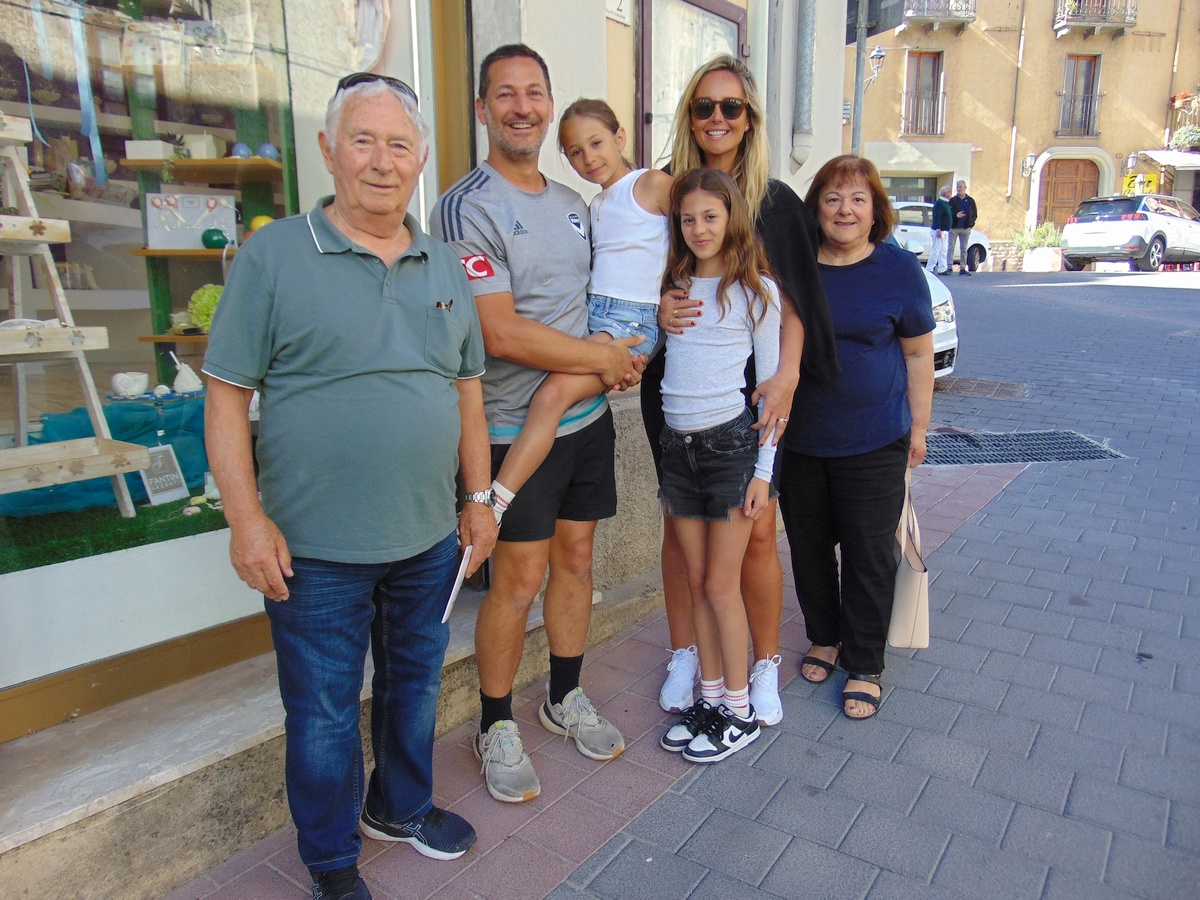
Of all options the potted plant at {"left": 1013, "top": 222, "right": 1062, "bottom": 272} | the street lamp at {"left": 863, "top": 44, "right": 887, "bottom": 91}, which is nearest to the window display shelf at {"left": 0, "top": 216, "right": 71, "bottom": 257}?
the street lamp at {"left": 863, "top": 44, "right": 887, "bottom": 91}

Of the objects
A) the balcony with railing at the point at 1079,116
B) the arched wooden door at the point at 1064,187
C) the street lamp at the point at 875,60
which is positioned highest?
Result: the street lamp at the point at 875,60

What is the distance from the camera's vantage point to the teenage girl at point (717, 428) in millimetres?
2744

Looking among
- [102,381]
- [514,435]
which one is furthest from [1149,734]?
[102,381]

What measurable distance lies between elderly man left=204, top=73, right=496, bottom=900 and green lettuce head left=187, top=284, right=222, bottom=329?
4.18ft

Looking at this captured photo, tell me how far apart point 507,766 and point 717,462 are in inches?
44.9

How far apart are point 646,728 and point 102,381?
214 cm

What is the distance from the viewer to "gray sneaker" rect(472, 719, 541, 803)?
2754 millimetres

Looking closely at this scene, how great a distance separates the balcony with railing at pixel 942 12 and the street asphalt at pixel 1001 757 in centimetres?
2740

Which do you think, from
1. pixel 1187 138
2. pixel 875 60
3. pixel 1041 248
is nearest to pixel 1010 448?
pixel 1041 248

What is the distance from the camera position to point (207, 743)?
97.7 inches

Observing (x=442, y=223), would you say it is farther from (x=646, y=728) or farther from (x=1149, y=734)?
(x=1149, y=734)

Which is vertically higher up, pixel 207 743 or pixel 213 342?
pixel 213 342

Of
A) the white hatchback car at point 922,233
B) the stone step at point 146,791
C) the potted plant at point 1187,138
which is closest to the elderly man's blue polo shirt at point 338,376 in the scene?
the stone step at point 146,791

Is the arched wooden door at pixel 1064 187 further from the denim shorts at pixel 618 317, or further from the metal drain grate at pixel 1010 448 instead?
the denim shorts at pixel 618 317
